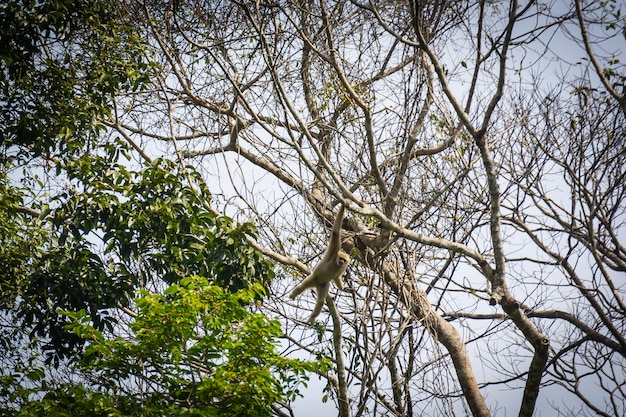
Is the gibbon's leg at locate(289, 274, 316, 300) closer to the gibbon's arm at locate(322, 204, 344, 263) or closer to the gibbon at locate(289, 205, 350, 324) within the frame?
the gibbon at locate(289, 205, 350, 324)

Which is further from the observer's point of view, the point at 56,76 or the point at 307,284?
the point at 56,76

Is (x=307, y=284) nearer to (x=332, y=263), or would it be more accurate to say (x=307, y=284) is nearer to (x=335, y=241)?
(x=332, y=263)

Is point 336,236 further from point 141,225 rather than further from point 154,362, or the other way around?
point 141,225

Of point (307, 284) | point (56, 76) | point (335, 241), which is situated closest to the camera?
point (335, 241)

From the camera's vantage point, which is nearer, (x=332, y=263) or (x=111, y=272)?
(x=332, y=263)

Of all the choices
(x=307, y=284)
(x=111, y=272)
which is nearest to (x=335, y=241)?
(x=307, y=284)

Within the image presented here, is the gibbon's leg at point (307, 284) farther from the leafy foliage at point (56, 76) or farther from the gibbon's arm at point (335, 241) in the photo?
the leafy foliage at point (56, 76)

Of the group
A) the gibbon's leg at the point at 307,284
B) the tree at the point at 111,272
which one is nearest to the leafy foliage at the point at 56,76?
the tree at the point at 111,272

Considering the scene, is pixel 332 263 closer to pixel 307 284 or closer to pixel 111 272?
pixel 307 284

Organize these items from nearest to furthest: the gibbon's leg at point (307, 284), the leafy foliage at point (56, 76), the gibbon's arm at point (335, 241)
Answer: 1. the gibbon's arm at point (335, 241)
2. the gibbon's leg at point (307, 284)
3. the leafy foliage at point (56, 76)

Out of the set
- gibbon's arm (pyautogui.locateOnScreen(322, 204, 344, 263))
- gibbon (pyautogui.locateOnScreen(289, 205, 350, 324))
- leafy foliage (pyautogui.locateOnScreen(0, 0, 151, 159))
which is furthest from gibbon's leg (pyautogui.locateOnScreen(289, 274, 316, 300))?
leafy foliage (pyautogui.locateOnScreen(0, 0, 151, 159))

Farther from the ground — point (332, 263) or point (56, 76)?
point (56, 76)

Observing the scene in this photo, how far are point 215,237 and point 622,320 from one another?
580 centimetres

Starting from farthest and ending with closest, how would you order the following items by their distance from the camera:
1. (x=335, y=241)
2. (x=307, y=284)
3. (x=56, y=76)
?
(x=56, y=76) → (x=307, y=284) → (x=335, y=241)
